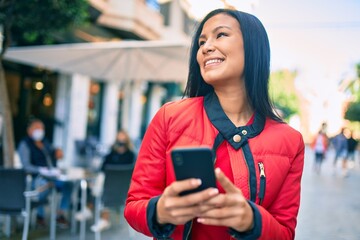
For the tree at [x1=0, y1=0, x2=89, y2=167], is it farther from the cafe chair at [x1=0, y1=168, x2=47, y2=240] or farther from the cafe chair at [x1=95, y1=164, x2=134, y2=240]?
the cafe chair at [x1=95, y1=164, x2=134, y2=240]

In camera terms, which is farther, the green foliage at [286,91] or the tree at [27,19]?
the green foliage at [286,91]

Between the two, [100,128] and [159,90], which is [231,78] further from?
[159,90]

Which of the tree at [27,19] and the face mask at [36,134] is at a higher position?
the tree at [27,19]

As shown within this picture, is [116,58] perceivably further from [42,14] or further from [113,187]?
[113,187]

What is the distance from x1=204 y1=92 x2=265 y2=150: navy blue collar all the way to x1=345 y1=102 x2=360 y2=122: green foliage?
43.3 m

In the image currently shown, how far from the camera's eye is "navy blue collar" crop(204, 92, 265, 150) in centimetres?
135

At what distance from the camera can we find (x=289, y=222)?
1329 millimetres

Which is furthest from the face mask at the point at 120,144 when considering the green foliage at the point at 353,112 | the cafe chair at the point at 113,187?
the green foliage at the point at 353,112

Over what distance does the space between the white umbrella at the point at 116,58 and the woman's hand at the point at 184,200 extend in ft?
18.8

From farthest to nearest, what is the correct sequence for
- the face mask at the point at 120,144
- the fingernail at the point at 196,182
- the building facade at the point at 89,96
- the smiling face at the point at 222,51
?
the building facade at the point at 89,96 → the face mask at the point at 120,144 → the smiling face at the point at 222,51 → the fingernail at the point at 196,182

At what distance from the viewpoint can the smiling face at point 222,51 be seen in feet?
4.66

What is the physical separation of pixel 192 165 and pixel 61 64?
7.63m

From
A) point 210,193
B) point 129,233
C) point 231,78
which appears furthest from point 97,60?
point 210,193

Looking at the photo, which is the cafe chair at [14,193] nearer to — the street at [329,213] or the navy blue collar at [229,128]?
the street at [329,213]
